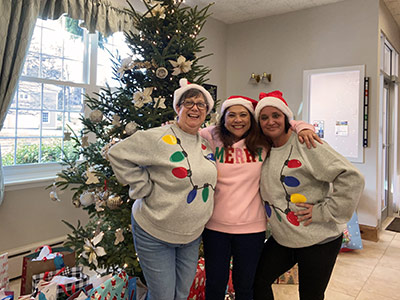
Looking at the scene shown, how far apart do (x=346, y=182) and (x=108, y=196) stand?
1333 mm

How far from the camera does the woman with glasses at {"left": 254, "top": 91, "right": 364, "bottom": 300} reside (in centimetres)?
128

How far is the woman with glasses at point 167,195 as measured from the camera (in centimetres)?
128

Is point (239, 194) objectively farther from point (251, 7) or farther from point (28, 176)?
point (251, 7)

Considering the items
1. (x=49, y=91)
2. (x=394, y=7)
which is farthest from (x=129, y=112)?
(x=394, y=7)

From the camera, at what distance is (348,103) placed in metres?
3.73

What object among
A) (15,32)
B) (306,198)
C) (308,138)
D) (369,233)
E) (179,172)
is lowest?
(369,233)

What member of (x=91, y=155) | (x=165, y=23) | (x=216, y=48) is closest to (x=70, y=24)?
(x=165, y=23)

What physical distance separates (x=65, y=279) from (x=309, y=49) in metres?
3.78

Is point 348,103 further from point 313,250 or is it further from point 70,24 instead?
point 70,24

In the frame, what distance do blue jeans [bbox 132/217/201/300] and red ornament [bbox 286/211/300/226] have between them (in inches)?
16.7

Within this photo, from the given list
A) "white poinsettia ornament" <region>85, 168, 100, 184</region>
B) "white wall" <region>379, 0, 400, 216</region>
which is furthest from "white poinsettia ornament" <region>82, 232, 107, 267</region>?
"white wall" <region>379, 0, 400, 216</region>

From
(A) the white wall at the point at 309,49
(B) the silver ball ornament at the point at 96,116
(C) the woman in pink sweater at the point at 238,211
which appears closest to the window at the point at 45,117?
(B) the silver ball ornament at the point at 96,116

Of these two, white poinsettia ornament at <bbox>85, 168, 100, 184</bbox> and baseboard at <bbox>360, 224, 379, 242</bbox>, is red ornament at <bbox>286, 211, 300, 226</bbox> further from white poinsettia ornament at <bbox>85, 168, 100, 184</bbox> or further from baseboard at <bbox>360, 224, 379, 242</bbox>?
baseboard at <bbox>360, 224, 379, 242</bbox>

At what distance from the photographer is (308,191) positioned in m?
1.35
